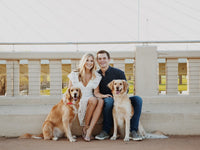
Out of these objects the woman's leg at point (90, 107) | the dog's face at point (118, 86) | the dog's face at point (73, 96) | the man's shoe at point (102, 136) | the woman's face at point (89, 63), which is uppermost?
the woman's face at point (89, 63)

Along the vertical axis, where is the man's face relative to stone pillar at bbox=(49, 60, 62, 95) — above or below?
above

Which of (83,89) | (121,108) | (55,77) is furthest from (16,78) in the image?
(121,108)

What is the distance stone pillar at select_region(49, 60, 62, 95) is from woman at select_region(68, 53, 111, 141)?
3.24 feet

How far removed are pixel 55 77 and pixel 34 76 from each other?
443 mm

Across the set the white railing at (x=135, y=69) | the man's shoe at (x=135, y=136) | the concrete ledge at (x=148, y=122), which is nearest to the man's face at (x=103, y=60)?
the white railing at (x=135, y=69)

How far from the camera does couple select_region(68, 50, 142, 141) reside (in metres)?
2.68

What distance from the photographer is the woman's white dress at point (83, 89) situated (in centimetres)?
284

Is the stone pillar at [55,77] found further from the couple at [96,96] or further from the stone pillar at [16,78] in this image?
the couple at [96,96]

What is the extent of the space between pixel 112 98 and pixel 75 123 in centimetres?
74

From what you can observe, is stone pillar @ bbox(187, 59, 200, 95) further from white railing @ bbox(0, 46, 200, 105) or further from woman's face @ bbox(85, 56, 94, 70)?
woman's face @ bbox(85, 56, 94, 70)

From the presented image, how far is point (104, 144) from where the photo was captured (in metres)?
2.44

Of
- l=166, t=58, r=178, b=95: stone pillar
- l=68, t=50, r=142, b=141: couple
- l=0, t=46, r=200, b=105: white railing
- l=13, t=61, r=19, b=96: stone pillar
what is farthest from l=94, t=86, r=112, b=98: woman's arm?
l=13, t=61, r=19, b=96: stone pillar

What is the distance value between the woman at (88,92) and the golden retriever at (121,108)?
7.5 inches

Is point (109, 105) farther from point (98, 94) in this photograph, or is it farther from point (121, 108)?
point (98, 94)
